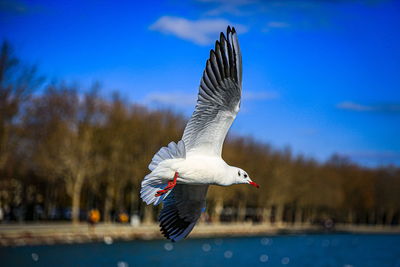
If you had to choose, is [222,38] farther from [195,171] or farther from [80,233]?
[80,233]

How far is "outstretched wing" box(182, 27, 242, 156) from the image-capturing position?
8.35m

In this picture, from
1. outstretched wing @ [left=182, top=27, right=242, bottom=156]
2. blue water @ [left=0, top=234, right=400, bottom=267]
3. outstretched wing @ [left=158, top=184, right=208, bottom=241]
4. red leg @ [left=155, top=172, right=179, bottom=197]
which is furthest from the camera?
blue water @ [left=0, top=234, right=400, bottom=267]

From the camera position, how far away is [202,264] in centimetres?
3244

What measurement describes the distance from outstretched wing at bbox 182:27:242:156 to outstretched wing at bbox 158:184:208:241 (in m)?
1.00

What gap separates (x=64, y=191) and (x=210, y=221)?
58.0ft

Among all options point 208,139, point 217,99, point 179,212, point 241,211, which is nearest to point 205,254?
point 179,212

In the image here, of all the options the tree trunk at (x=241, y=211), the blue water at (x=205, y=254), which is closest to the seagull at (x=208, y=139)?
the blue water at (x=205, y=254)

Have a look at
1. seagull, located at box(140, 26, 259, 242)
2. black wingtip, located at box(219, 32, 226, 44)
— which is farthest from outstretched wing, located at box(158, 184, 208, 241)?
black wingtip, located at box(219, 32, 226, 44)

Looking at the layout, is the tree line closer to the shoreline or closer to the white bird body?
the shoreline

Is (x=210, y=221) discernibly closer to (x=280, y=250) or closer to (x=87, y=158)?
(x=280, y=250)

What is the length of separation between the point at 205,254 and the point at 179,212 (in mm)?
28617

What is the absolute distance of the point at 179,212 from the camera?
957 cm

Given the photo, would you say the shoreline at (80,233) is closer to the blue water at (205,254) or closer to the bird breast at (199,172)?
the blue water at (205,254)

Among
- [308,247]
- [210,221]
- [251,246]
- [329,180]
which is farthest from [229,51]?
[329,180]
